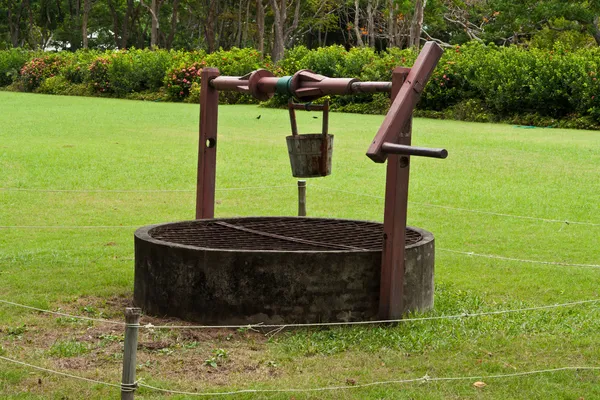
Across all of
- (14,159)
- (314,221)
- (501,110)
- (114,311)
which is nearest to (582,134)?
(501,110)

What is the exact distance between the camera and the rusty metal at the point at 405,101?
551cm

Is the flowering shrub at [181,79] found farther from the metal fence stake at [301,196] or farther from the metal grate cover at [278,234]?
the metal grate cover at [278,234]

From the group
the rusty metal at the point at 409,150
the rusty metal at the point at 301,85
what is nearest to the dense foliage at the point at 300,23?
the rusty metal at the point at 301,85

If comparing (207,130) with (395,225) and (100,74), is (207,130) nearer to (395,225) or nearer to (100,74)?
(395,225)

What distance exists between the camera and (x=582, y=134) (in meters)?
21.3

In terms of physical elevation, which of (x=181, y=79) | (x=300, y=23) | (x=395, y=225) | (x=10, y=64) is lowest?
(x=395, y=225)

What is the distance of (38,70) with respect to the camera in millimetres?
39062

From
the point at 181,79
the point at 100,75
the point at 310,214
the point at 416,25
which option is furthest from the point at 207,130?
the point at 416,25

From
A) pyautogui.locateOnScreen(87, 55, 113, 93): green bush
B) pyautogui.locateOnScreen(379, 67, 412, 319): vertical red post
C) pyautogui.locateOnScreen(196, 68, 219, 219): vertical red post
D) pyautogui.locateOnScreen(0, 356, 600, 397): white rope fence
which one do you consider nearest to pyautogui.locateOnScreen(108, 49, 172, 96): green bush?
pyautogui.locateOnScreen(87, 55, 113, 93): green bush

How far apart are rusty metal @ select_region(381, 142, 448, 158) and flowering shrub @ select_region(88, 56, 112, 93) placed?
31.1 m

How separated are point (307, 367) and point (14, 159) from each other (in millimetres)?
11494

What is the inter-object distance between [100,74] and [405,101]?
3126cm

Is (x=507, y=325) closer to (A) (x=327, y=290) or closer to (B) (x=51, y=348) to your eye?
(A) (x=327, y=290)

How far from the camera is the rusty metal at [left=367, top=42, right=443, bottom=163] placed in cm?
551
